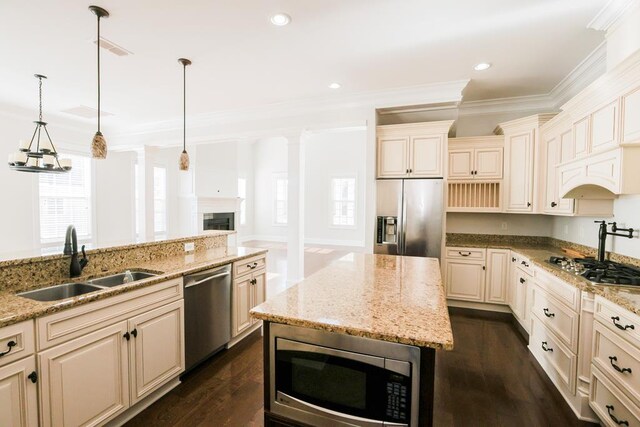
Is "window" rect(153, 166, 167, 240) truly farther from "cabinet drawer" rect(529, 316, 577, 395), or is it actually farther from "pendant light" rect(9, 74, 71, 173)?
"cabinet drawer" rect(529, 316, 577, 395)

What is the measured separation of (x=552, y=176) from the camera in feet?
10.3

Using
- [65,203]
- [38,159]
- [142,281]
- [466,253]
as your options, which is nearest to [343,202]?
[466,253]

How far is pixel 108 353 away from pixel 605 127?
3677 mm

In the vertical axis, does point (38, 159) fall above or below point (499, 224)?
above

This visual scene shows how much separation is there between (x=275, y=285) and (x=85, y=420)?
A: 3338 mm

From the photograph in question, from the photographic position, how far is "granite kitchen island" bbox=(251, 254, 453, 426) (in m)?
1.13

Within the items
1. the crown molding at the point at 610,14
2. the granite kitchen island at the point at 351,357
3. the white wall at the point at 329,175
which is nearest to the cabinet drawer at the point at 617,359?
the granite kitchen island at the point at 351,357

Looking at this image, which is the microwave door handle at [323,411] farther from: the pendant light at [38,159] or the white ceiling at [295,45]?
the pendant light at [38,159]

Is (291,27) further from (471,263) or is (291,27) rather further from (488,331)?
(488,331)

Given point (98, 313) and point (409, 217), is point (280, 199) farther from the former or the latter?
point (98, 313)

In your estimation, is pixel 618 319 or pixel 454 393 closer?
pixel 618 319

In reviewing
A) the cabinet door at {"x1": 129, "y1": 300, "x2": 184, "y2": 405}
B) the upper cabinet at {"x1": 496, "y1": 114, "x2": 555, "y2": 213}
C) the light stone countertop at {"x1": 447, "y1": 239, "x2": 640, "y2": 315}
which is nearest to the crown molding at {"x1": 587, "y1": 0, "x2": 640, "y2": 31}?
the upper cabinet at {"x1": 496, "y1": 114, "x2": 555, "y2": 213}

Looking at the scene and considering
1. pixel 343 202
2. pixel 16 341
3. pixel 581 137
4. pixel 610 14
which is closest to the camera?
pixel 16 341

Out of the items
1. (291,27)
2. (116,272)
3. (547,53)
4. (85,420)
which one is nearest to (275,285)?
(116,272)
